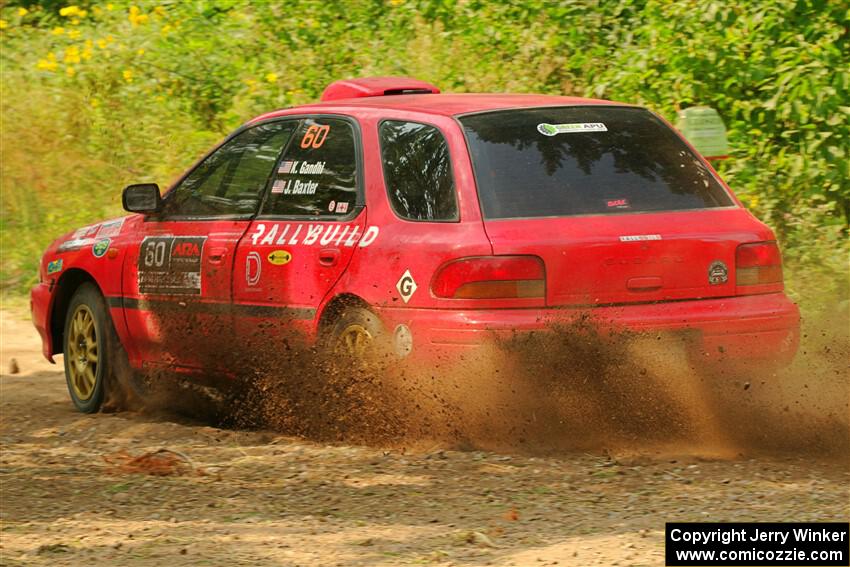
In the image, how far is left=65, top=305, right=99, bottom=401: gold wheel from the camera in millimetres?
7785

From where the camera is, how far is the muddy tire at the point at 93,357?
25.1 ft

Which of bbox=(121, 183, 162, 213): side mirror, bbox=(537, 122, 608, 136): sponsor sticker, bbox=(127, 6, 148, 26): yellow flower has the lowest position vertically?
bbox=(121, 183, 162, 213): side mirror

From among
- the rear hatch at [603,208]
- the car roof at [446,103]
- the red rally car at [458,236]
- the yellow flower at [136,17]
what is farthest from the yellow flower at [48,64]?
the rear hatch at [603,208]

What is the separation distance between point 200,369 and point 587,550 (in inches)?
125

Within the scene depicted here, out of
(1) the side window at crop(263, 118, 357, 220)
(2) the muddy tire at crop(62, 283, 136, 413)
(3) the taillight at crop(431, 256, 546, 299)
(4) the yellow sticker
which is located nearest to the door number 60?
(1) the side window at crop(263, 118, 357, 220)

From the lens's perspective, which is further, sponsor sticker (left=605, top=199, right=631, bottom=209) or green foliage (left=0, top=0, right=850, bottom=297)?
green foliage (left=0, top=0, right=850, bottom=297)

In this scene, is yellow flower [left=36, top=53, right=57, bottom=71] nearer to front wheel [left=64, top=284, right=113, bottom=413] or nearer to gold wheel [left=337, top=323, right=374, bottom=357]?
front wheel [left=64, top=284, right=113, bottom=413]

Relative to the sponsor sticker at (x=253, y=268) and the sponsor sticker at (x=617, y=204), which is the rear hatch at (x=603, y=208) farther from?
the sponsor sticker at (x=253, y=268)

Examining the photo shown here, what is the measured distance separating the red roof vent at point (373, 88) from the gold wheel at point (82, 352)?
71.9 inches

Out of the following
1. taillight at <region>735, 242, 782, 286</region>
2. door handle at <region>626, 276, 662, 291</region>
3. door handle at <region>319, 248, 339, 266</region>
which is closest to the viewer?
door handle at <region>626, 276, 662, 291</region>

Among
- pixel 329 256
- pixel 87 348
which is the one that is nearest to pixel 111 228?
pixel 87 348

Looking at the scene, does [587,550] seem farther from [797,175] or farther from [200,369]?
[797,175]

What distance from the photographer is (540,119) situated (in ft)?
20.7

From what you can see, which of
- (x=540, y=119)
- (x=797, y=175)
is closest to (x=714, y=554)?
(x=540, y=119)
